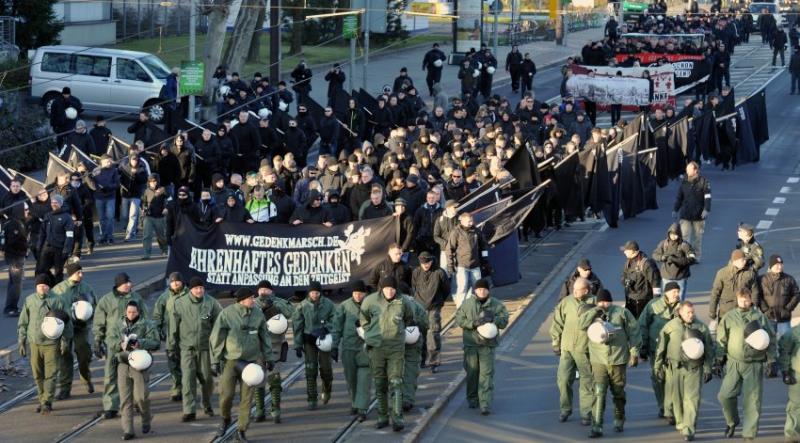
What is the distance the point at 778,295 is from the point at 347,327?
507cm

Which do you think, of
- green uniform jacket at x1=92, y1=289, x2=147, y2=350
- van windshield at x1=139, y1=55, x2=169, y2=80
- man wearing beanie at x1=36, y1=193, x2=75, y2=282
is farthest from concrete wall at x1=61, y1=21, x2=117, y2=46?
green uniform jacket at x1=92, y1=289, x2=147, y2=350

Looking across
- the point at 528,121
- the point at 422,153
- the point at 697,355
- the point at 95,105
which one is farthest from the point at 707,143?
the point at 697,355

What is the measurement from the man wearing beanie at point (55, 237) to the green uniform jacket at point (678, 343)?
9.06 m

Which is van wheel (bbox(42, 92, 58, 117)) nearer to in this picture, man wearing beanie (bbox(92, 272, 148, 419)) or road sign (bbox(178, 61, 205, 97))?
road sign (bbox(178, 61, 205, 97))

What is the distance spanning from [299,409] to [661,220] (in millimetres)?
13695

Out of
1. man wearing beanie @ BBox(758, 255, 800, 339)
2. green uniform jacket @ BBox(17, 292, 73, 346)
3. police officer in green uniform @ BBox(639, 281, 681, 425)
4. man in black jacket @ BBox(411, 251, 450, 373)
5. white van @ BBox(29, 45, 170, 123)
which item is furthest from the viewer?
white van @ BBox(29, 45, 170, 123)

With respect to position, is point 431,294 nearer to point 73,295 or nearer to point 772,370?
point 772,370

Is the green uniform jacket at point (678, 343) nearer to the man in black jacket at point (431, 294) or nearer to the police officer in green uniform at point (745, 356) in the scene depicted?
the police officer in green uniform at point (745, 356)

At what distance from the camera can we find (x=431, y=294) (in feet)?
62.6

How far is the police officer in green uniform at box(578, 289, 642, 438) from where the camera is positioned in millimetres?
16656

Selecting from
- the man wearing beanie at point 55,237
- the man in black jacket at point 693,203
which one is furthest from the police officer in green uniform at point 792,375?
the man wearing beanie at point 55,237

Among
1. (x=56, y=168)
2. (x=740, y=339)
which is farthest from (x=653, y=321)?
(x=56, y=168)

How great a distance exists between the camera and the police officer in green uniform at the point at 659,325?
17.1 meters

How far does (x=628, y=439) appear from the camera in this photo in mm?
16719
